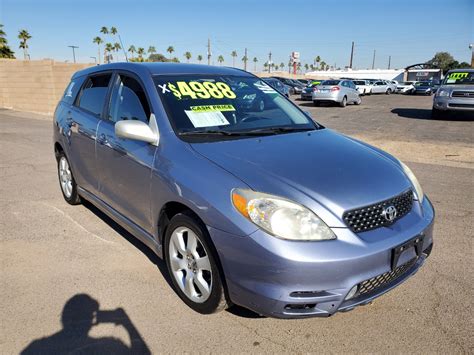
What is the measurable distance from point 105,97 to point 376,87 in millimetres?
36612

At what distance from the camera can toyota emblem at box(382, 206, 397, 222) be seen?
2455 mm

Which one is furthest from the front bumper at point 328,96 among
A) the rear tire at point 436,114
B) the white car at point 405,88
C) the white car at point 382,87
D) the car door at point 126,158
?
the white car at point 405,88

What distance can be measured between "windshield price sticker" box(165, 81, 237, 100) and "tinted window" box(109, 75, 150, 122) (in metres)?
0.28

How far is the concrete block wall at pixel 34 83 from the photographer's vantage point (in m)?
18.0

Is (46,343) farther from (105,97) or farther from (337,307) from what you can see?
(105,97)

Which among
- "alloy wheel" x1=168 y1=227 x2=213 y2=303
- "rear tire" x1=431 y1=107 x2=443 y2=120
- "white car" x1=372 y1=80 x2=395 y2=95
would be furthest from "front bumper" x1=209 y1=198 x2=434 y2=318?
"white car" x1=372 y1=80 x2=395 y2=95

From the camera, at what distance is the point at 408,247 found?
8.16 ft

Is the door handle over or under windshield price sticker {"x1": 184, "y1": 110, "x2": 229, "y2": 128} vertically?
under

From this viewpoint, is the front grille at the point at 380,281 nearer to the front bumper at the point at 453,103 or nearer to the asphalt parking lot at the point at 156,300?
the asphalt parking lot at the point at 156,300

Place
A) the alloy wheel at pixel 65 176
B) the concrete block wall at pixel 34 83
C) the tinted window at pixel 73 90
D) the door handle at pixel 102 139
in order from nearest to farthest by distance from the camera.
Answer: the door handle at pixel 102 139
the tinted window at pixel 73 90
the alloy wheel at pixel 65 176
the concrete block wall at pixel 34 83

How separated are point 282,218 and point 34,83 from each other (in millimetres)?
20415

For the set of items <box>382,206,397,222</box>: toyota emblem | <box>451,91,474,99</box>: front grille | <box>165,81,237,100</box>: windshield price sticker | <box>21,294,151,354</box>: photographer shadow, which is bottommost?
<box>21,294,151,354</box>: photographer shadow

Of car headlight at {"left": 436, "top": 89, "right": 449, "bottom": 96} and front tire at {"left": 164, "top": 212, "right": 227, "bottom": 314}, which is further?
car headlight at {"left": 436, "top": 89, "right": 449, "bottom": 96}

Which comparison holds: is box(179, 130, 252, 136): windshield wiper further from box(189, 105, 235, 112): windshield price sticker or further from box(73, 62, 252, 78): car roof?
box(73, 62, 252, 78): car roof
